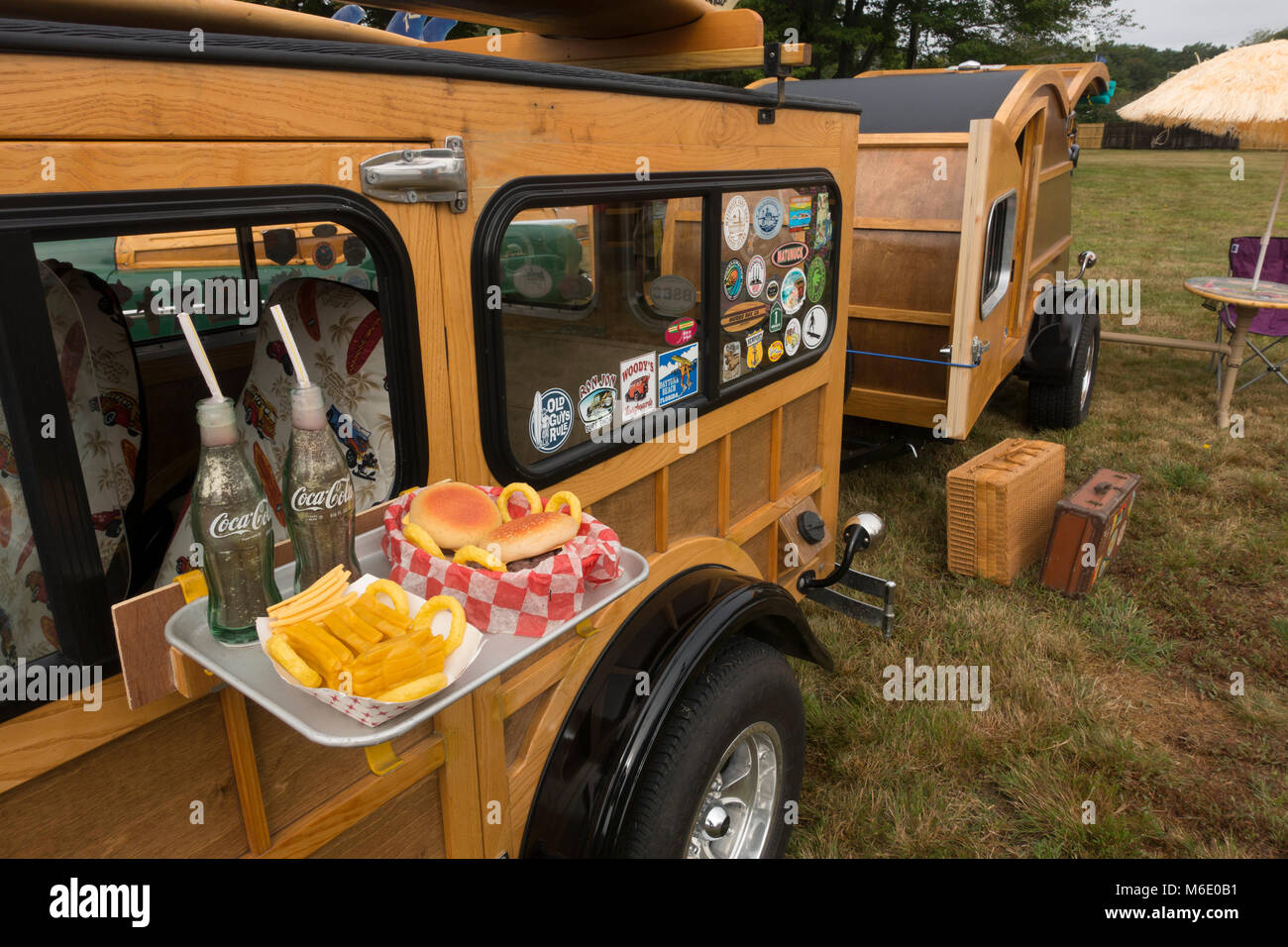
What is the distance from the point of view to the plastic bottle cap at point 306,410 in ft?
3.85

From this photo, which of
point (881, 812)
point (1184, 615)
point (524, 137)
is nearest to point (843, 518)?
point (1184, 615)

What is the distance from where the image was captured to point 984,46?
23.7 meters

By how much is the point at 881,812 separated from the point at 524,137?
2417mm

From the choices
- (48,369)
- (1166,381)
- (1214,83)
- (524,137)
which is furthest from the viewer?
(1166,381)

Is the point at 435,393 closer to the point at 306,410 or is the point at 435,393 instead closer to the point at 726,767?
the point at 306,410

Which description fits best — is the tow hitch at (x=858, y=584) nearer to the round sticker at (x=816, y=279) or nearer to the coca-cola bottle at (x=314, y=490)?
the round sticker at (x=816, y=279)

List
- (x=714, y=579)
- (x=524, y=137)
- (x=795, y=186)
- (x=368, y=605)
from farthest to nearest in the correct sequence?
(x=795, y=186)
(x=714, y=579)
(x=524, y=137)
(x=368, y=605)

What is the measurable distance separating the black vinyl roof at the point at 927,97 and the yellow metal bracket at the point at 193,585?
4.20 meters

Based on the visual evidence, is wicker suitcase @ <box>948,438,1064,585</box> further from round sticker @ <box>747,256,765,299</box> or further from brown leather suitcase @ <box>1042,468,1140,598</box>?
round sticker @ <box>747,256,765,299</box>

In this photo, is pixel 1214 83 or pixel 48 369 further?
pixel 1214 83

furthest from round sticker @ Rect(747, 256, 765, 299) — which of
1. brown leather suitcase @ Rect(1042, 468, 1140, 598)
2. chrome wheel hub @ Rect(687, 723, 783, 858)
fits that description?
brown leather suitcase @ Rect(1042, 468, 1140, 598)

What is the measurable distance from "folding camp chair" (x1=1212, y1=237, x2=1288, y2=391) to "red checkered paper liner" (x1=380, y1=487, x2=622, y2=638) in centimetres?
696

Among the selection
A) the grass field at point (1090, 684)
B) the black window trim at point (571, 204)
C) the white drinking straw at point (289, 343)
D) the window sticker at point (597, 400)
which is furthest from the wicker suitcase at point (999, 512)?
the white drinking straw at point (289, 343)
